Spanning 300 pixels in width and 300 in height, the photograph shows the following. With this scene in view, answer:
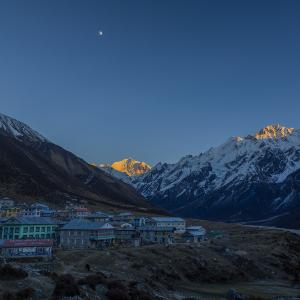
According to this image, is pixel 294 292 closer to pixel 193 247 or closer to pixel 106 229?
pixel 193 247

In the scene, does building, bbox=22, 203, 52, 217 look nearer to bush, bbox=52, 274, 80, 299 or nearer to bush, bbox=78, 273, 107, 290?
bush, bbox=78, 273, 107, 290

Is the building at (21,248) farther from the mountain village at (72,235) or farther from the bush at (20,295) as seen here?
the bush at (20,295)

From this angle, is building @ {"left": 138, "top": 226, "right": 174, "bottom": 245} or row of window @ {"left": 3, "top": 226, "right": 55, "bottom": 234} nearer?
row of window @ {"left": 3, "top": 226, "right": 55, "bottom": 234}

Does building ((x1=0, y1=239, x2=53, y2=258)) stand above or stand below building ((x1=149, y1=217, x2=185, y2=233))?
below

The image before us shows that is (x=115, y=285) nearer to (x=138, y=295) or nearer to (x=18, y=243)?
(x=138, y=295)

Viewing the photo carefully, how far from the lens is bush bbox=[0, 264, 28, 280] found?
7444cm

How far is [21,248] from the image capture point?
98.0 meters

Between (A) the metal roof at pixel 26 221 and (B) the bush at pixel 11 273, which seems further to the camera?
(A) the metal roof at pixel 26 221

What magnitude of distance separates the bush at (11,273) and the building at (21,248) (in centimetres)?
1887

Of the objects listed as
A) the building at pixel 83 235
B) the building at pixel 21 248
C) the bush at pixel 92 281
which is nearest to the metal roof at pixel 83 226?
the building at pixel 83 235

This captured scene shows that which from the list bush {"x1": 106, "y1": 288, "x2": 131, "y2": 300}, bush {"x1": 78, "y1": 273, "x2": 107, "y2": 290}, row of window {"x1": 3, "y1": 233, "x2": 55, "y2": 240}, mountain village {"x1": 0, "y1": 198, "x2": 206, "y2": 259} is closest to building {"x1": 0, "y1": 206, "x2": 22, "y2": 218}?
mountain village {"x1": 0, "y1": 198, "x2": 206, "y2": 259}

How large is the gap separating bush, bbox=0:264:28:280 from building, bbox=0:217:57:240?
50065 mm

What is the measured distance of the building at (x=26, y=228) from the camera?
128 m

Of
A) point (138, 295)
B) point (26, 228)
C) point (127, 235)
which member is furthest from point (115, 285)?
point (127, 235)
